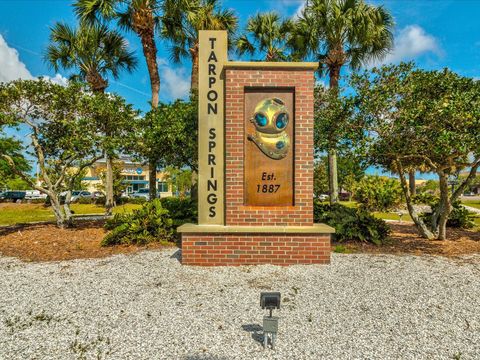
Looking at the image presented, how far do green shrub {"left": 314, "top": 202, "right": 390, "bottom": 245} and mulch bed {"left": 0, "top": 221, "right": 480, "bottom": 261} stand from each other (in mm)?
234

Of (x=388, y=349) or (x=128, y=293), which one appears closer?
(x=388, y=349)

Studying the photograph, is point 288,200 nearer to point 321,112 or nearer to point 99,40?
point 321,112

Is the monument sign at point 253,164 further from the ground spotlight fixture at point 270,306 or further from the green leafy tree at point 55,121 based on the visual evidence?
the green leafy tree at point 55,121

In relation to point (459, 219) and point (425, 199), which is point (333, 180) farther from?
point (459, 219)

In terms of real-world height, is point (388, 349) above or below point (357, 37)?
below

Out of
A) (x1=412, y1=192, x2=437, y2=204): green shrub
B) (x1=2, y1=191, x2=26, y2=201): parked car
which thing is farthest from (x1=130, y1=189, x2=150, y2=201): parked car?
(x1=412, y1=192, x2=437, y2=204): green shrub

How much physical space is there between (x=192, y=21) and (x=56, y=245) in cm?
1021

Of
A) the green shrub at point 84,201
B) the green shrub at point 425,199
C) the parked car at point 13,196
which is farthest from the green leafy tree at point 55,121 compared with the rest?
the parked car at point 13,196

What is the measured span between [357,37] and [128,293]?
13.7 m

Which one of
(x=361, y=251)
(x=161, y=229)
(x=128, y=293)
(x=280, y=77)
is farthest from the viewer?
(x=161, y=229)

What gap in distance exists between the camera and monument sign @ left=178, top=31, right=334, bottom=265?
20.4 feet

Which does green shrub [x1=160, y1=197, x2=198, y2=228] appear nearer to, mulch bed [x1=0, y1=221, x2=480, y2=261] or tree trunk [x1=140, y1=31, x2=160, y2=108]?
mulch bed [x1=0, y1=221, x2=480, y2=261]

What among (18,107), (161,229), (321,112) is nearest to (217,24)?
(321,112)

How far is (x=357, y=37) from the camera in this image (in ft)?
44.3
